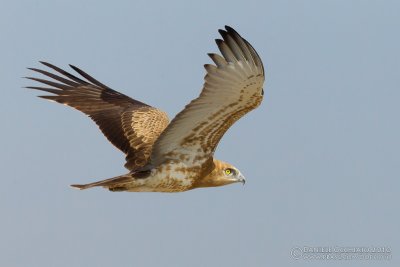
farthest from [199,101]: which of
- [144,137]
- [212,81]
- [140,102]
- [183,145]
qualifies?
[140,102]

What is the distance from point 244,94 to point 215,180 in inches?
73.9

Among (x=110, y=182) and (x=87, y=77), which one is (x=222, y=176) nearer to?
(x=110, y=182)

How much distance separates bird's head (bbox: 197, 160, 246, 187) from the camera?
1062cm

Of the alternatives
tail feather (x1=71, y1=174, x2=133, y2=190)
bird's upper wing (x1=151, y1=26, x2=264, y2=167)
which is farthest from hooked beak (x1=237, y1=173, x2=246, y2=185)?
tail feather (x1=71, y1=174, x2=133, y2=190)

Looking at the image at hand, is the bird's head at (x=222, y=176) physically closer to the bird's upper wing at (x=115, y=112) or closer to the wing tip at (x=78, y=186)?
the bird's upper wing at (x=115, y=112)

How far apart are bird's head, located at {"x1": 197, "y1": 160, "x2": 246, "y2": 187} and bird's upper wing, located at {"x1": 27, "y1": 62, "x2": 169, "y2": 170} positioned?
2.97ft

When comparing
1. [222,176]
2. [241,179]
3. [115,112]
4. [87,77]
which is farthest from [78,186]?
[87,77]

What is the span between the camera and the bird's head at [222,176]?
10617mm

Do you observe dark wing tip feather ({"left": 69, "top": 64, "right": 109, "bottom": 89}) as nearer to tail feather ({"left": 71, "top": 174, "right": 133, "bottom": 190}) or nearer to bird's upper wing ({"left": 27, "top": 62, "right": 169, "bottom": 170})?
bird's upper wing ({"left": 27, "top": 62, "right": 169, "bottom": 170})

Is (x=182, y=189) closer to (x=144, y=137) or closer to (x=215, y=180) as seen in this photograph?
(x=215, y=180)

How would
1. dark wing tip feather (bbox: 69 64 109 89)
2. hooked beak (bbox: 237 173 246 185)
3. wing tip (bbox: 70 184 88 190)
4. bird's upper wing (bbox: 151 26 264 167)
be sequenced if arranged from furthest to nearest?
1. dark wing tip feather (bbox: 69 64 109 89)
2. hooked beak (bbox: 237 173 246 185)
3. wing tip (bbox: 70 184 88 190)
4. bird's upper wing (bbox: 151 26 264 167)

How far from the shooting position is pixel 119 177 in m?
10.0

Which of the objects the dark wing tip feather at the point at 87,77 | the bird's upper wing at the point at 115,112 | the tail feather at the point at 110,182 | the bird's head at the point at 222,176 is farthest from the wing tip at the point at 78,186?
the dark wing tip feather at the point at 87,77

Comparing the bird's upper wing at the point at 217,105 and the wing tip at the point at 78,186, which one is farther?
the wing tip at the point at 78,186
